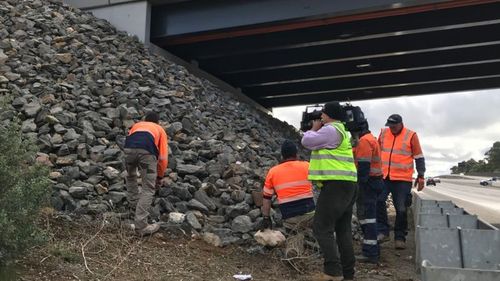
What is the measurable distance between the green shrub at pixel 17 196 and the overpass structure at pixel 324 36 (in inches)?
438

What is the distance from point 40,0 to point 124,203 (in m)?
10.8

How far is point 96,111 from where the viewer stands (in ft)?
31.4

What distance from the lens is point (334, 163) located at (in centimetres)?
535

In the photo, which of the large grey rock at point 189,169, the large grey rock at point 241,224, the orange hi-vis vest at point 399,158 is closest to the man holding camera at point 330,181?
the large grey rock at point 241,224

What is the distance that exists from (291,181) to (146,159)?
6.41ft

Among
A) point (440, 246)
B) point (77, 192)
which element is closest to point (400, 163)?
point (440, 246)

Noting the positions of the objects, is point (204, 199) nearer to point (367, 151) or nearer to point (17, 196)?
point (367, 151)

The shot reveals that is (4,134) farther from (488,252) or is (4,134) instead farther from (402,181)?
(402,181)

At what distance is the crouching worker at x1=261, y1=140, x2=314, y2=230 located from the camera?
6.27 metres

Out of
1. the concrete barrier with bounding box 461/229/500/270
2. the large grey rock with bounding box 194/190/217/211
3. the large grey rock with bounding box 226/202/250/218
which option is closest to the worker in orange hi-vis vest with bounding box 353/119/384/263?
the large grey rock with bounding box 226/202/250/218

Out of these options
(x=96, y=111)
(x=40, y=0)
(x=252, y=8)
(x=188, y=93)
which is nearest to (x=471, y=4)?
(x=252, y=8)

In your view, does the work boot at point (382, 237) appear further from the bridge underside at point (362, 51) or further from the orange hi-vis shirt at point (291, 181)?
the bridge underside at point (362, 51)

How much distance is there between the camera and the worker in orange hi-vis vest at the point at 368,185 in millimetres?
6695

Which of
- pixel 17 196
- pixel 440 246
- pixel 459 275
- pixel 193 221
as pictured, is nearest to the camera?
pixel 459 275
